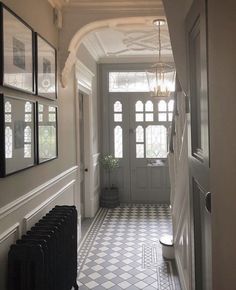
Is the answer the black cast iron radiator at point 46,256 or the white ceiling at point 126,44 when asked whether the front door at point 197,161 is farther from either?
the white ceiling at point 126,44

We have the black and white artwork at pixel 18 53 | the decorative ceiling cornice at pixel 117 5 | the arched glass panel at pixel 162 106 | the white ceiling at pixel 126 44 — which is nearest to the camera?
the black and white artwork at pixel 18 53

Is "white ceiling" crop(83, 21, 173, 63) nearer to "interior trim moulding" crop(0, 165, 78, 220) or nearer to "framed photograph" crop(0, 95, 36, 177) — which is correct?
"interior trim moulding" crop(0, 165, 78, 220)

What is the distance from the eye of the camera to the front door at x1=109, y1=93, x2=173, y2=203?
6.60m

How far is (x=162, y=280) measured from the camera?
3201 millimetres

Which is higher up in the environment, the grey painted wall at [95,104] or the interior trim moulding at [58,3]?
the interior trim moulding at [58,3]

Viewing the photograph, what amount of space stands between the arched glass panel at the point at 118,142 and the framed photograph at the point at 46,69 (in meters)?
3.52

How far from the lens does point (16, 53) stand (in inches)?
85.5

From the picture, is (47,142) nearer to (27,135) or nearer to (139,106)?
(27,135)

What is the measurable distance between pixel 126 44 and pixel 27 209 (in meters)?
3.81

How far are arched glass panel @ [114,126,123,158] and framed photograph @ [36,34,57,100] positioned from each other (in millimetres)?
3521

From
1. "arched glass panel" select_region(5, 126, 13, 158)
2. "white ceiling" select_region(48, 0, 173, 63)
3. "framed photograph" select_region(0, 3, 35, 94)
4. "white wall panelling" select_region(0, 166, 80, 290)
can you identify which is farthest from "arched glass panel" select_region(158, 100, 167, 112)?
"arched glass panel" select_region(5, 126, 13, 158)

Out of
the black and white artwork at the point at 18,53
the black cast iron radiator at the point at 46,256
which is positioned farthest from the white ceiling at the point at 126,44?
the black cast iron radiator at the point at 46,256

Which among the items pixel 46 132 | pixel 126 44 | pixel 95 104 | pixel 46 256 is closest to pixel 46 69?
pixel 46 132

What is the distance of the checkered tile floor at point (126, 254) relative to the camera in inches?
125
